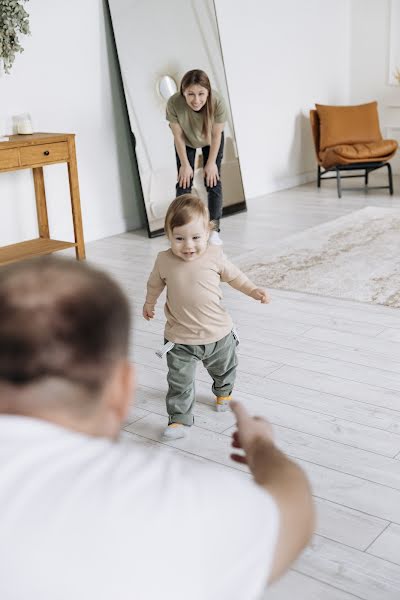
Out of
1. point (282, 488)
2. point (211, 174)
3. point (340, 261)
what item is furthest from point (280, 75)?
point (282, 488)

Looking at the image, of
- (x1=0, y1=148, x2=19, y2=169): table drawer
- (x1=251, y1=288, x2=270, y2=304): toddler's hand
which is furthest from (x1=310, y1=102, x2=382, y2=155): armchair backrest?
(x1=251, y1=288, x2=270, y2=304): toddler's hand

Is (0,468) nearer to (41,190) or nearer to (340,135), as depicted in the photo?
(41,190)

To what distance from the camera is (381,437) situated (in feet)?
7.43

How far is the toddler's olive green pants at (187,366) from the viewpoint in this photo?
2285 millimetres

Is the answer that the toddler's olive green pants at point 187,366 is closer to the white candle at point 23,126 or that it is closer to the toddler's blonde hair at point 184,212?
the toddler's blonde hair at point 184,212

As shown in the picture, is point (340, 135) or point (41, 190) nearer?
point (41, 190)

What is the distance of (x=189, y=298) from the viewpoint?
7.38ft

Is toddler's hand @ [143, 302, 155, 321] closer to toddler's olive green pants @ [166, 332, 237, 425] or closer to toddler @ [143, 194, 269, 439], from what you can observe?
toddler @ [143, 194, 269, 439]

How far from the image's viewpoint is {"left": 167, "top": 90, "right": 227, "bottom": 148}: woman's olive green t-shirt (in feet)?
15.1

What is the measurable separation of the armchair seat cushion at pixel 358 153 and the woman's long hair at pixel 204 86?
211 centimetres

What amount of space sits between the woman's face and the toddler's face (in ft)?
7.79

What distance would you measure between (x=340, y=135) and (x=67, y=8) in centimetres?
294

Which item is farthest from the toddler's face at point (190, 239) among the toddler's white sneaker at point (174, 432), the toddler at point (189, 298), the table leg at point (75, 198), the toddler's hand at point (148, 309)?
the table leg at point (75, 198)

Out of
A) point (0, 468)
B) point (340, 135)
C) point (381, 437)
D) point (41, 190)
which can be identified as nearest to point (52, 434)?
point (0, 468)
